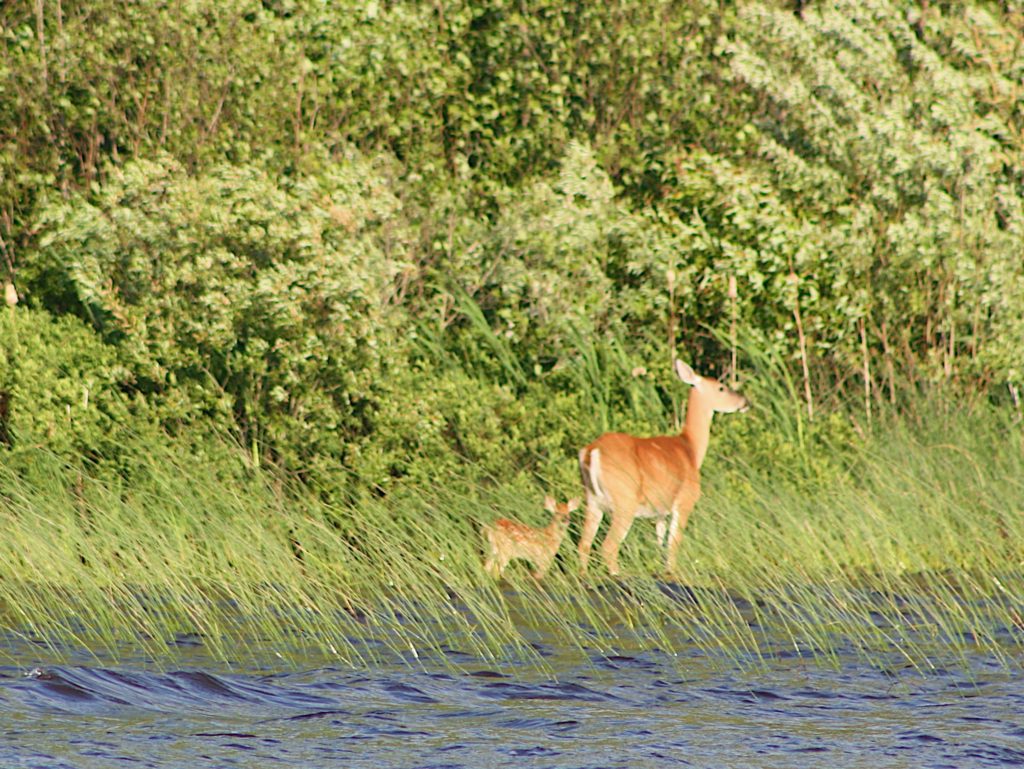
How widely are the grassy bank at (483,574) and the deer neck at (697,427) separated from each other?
Result: 316 millimetres

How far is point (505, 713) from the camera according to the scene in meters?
7.90

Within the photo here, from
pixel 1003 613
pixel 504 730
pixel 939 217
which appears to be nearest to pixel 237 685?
pixel 504 730

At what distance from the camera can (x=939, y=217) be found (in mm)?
15812

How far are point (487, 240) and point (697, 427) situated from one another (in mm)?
3490

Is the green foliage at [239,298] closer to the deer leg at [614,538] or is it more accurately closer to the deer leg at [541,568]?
the deer leg at [614,538]

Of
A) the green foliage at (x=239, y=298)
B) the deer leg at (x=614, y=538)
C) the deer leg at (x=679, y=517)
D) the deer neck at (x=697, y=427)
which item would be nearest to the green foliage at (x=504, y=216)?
the green foliage at (x=239, y=298)

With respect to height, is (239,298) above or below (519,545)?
above

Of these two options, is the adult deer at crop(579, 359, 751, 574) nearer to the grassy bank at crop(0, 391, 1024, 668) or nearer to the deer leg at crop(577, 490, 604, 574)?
the deer leg at crop(577, 490, 604, 574)

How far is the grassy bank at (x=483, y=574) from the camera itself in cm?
949

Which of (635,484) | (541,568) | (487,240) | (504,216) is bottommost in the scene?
(541,568)

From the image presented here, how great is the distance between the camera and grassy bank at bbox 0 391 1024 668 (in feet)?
31.1

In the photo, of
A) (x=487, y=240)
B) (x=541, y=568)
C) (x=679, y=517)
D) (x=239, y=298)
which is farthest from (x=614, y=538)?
(x=487, y=240)

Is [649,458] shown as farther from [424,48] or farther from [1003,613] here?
[424,48]

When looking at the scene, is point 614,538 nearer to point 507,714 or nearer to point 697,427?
point 697,427
